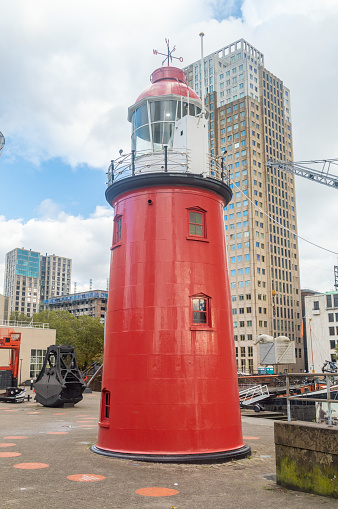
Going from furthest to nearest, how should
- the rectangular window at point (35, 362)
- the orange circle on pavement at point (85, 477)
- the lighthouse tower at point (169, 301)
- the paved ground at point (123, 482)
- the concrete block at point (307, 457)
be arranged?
the rectangular window at point (35, 362)
the lighthouse tower at point (169, 301)
the orange circle on pavement at point (85, 477)
the concrete block at point (307, 457)
the paved ground at point (123, 482)

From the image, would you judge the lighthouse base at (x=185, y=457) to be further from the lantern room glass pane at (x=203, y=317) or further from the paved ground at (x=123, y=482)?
the lantern room glass pane at (x=203, y=317)

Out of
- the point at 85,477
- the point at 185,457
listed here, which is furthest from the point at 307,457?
the point at 85,477

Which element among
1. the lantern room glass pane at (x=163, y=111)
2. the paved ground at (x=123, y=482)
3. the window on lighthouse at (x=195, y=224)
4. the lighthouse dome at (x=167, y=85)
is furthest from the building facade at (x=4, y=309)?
the window on lighthouse at (x=195, y=224)

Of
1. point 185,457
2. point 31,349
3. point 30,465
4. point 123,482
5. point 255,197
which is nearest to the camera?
point 123,482

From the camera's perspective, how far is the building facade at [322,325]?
368 feet

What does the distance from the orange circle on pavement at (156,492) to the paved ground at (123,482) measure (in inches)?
1.9

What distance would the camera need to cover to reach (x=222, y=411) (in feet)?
51.6

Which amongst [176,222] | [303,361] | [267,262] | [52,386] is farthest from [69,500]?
[303,361]

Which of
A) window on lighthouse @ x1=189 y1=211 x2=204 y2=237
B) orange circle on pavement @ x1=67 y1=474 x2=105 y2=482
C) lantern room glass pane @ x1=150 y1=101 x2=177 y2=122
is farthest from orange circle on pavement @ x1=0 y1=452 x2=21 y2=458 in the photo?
lantern room glass pane @ x1=150 y1=101 x2=177 y2=122

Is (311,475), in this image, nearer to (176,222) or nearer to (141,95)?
(176,222)

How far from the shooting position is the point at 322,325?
114125 millimetres

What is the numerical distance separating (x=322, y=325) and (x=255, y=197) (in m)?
38.7

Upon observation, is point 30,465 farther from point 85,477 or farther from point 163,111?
point 163,111

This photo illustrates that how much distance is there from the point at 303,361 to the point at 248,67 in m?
86.8
